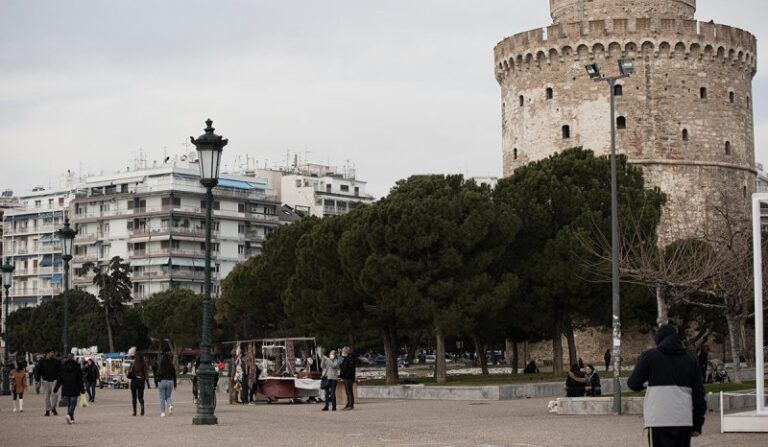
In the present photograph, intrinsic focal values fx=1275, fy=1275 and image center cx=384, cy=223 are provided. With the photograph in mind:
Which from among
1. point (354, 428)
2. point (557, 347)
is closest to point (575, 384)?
point (354, 428)

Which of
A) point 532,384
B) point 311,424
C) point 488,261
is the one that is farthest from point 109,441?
point 488,261

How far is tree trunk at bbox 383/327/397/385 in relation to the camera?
130 feet

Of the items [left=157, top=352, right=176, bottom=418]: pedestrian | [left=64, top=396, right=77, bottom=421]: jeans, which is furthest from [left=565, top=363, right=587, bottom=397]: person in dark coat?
[left=64, top=396, right=77, bottom=421]: jeans

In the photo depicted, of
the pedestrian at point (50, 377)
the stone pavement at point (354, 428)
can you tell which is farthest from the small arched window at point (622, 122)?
the pedestrian at point (50, 377)

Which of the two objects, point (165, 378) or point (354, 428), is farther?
point (165, 378)

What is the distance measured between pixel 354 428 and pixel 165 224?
86.9 metres

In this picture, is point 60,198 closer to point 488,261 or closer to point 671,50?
Result: point 671,50

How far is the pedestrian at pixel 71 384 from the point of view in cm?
2258

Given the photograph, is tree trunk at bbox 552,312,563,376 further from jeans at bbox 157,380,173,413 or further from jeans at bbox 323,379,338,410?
jeans at bbox 157,380,173,413

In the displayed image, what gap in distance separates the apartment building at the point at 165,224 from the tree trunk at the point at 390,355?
6415 centimetres

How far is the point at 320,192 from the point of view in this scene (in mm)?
123000

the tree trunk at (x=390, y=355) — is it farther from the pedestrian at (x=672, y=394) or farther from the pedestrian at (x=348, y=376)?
the pedestrian at (x=672, y=394)

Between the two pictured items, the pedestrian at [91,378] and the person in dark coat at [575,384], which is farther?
the pedestrian at [91,378]

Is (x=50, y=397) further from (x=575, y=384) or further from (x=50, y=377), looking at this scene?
(x=575, y=384)
